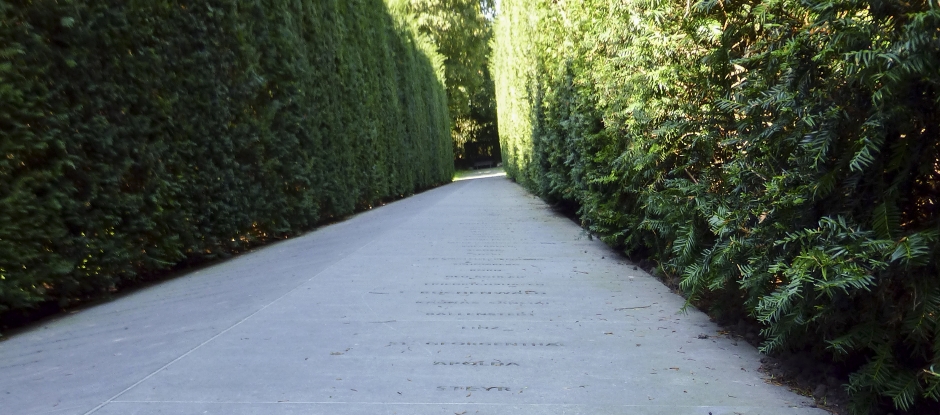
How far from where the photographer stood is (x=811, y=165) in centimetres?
289

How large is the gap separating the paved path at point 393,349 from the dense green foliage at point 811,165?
0.51m

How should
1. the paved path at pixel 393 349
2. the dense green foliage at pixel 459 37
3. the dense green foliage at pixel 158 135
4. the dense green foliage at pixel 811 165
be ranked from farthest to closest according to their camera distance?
the dense green foliage at pixel 459 37 → the dense green foliage at pixel 158 135 → the paved path at pixel 393 349 → the dense green foliage at pixel 811 165

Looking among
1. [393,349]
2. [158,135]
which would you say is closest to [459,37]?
[158,135]

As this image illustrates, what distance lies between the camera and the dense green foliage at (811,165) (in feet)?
8.11

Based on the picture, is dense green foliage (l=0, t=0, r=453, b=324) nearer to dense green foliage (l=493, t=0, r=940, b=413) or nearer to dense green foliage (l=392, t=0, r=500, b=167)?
dense green foliage (l=493, t=0, r=940, b=413)

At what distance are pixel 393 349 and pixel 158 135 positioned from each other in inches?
159

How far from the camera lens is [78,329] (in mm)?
5113

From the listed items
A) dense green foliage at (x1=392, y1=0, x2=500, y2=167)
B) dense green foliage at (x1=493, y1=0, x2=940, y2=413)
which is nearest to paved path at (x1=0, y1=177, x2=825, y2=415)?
dense green foliage at (x1=493, y1=0, x2=940, y2=413)

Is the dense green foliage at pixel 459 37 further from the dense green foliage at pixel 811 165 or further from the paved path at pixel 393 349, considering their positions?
the dense green foliage at pixel 811 165

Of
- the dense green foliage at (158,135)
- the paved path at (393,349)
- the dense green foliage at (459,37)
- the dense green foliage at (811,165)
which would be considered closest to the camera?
the dense green foliage at (811,165)

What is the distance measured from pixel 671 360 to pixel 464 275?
293 centimetres

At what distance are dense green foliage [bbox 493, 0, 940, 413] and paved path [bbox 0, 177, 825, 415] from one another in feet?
1.68

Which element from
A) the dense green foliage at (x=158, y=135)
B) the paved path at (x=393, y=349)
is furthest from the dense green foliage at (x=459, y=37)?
the paved path at (x=393, y=349)

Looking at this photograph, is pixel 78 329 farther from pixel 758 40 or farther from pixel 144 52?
pixel 758 40
